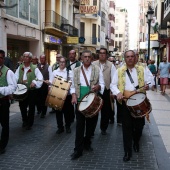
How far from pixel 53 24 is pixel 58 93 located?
49.4ft

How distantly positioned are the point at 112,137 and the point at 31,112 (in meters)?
2.01

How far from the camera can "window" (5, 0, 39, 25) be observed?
1497 cm

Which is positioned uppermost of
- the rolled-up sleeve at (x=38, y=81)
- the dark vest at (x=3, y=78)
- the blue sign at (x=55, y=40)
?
the blue sign at (x=55, y=40)

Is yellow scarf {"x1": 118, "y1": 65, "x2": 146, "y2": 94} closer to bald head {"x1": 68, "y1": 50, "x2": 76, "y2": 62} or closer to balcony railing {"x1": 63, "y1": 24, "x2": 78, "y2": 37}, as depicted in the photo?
bald head {"x1": 68, "y1": 50, "x2": 76, "y2": 62}

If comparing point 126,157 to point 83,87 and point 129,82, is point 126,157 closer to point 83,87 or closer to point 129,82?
point 129,82

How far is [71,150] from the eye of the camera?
554cm

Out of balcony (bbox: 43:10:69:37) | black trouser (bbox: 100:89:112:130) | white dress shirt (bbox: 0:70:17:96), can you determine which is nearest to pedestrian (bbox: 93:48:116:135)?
black trouser (bbox: 100:89:112:130)

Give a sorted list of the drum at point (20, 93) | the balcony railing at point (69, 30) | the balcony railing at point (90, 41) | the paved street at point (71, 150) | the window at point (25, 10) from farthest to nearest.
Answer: the balcony railing at point (90, 41) → the balcony railing at point (69, 30) → the window at point (25, 10) → the drum at point (20, 93) → the paved street at point (71, 150)

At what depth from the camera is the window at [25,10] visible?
14970 millimetres

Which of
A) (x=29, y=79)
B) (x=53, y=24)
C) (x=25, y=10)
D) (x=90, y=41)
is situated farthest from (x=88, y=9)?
(x=29, y=79)

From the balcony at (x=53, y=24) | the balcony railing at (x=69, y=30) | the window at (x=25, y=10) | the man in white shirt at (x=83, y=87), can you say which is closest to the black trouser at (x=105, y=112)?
the man in white shirt at (x=83, y=87)

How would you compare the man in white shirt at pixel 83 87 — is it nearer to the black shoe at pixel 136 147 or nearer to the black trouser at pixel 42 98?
the black shoe at pixel 136 147

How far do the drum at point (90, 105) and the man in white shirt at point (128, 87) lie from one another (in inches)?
12.9

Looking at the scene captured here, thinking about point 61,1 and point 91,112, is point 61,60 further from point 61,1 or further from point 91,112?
point 61,1
